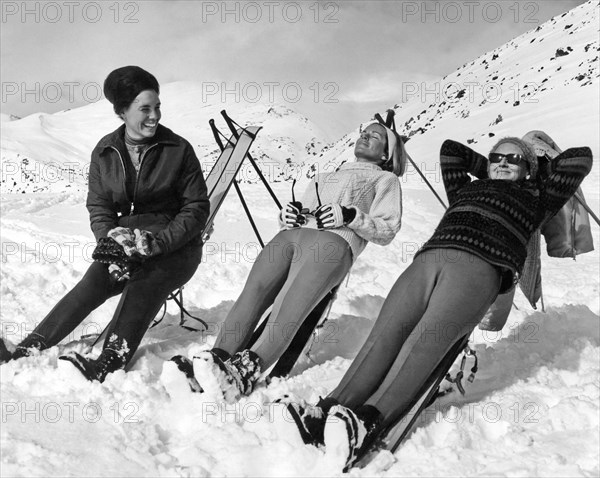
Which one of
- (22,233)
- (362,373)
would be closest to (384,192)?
(362,373)

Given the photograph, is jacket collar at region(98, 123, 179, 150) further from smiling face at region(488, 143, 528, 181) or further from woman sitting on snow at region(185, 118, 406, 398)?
smiling face at region(488, 143, 528, 181)

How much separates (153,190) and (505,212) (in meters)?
1.98

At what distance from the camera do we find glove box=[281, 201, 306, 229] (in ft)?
12.0

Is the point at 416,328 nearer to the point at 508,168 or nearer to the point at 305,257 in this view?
the point at 305,257

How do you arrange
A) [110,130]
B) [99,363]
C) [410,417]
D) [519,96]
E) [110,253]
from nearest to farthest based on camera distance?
[410,417], [99,363], [110,253], [519,96], [110,130]

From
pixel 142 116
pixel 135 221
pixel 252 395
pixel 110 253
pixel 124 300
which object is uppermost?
pixel 142 116

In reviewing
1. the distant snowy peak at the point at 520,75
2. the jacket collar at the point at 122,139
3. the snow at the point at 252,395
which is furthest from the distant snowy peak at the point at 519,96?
the jacket collar at the point at 122,139

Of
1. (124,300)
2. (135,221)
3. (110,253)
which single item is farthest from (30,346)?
(135,221)

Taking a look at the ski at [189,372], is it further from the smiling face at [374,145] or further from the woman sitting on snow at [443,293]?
the smiling face at [374,145]

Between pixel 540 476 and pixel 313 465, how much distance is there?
0.88m

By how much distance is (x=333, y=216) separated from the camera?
A: 353cm

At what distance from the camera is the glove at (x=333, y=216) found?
3.53 metres

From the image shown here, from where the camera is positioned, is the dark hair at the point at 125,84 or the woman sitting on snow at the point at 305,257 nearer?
the woman sitting on snow at the point at 305,257

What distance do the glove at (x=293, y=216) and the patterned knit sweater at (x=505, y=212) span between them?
0.78 meters
